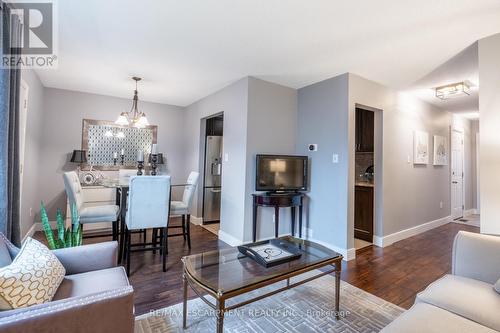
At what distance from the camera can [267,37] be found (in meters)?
2.48

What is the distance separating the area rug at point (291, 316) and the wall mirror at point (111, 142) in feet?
12.3

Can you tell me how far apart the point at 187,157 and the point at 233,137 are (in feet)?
6.64

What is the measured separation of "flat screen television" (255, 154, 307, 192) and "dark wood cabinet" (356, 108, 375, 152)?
1265 millimetres

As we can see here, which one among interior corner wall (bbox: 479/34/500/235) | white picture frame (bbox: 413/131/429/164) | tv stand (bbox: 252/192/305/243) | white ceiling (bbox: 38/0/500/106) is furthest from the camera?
white picture frame (bbox: 413/131/429/164)

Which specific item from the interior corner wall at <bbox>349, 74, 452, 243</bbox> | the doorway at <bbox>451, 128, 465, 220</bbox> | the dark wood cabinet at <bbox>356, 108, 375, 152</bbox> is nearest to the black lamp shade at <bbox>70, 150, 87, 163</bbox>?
the interior corner wall at <bbox>349, 74, 452, 243</bbox>

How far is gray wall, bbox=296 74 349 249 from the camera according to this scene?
3297mm

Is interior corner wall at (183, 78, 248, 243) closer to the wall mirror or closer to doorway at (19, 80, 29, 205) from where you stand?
the wall mirror

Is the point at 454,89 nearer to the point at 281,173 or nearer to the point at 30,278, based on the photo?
the point at 281,173

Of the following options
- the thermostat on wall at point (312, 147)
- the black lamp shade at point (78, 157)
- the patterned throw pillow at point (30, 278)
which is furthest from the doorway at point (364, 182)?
the black lamp shade at point (78, 157)

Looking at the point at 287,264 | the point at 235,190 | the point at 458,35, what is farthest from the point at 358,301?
the point at 458,35

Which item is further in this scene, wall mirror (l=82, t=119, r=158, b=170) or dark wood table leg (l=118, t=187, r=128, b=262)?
wall mirror (l=82, t=119, r=158, b=170)

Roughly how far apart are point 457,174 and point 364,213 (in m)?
3.43

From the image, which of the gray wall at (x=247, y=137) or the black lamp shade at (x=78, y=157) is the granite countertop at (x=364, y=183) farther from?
the black lamp shade at (x=78, y=157)

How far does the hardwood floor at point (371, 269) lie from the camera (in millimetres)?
2287
